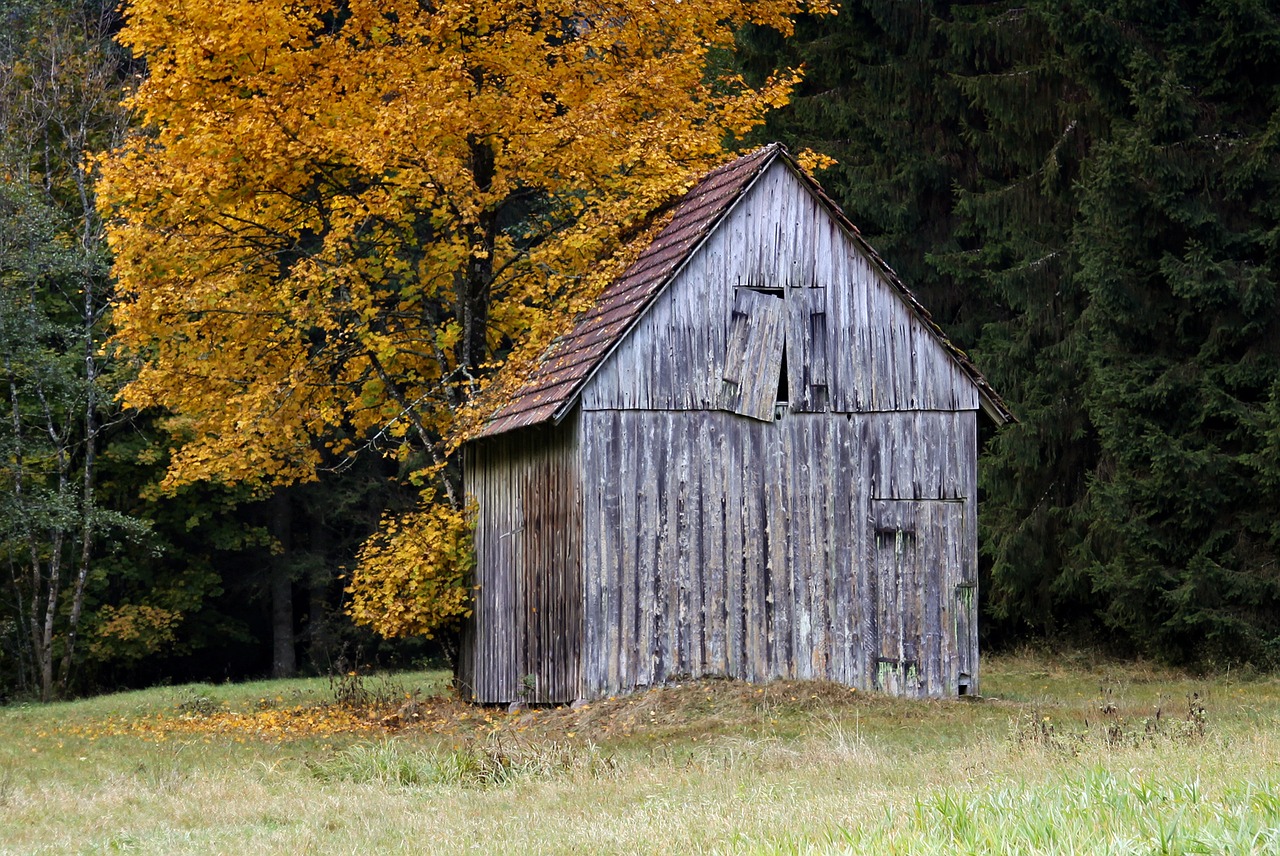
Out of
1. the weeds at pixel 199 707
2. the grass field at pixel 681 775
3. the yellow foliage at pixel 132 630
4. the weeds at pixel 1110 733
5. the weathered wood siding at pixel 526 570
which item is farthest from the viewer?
the yellow foliage at pixel 132 630

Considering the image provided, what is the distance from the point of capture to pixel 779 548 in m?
16.9

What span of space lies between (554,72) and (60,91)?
13.2m

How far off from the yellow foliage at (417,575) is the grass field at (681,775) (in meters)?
1.19

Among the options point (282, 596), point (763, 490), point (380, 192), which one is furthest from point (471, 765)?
point (282, 596)

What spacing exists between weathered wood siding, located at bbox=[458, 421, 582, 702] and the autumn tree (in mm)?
524

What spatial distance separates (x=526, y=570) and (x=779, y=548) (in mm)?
3192

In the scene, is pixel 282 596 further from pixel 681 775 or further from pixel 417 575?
pixel 681 775

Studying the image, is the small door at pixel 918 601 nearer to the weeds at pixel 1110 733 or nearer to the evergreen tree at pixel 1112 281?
the weeds at pixel 1110 733

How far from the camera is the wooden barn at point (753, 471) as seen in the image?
16484 millimetres

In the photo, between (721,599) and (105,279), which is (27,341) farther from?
(721,599)

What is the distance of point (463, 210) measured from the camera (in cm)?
1848

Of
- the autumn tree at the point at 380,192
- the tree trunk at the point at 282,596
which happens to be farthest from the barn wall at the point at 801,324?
the tree trunk at the point at 282,596

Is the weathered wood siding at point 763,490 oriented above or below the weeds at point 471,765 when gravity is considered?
above

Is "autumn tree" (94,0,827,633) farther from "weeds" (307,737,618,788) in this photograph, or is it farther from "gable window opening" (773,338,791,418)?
"weeds" (307,737,618,788)
